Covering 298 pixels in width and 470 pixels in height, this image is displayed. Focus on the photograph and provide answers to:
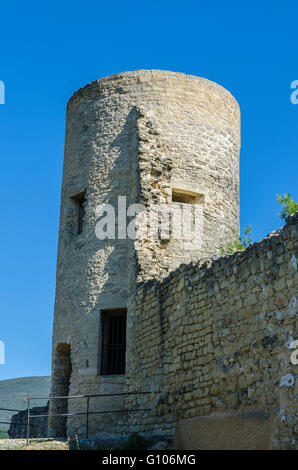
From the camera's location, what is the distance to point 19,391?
1187 inches

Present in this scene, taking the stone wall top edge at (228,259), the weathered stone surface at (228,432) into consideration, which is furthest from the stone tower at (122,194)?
the weathered stone surface at (228,432)

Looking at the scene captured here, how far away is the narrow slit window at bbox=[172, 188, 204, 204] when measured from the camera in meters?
13.8

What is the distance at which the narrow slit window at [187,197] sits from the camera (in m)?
13.8

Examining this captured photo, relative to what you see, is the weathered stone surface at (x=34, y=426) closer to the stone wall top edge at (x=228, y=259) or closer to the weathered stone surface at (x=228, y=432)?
the stone wall top edge at (x=228, y=259)

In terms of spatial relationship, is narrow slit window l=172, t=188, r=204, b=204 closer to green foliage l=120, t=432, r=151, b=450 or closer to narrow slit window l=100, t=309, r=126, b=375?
narrow slit window l=100, t=309, r=126, b=375

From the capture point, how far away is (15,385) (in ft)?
102

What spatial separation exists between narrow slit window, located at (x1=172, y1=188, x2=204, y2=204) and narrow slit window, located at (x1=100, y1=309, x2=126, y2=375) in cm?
275

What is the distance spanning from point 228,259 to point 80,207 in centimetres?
630

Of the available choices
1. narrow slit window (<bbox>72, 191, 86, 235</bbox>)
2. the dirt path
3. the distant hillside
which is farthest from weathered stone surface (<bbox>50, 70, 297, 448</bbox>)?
the distant hillside

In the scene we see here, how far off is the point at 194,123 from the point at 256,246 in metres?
6.50

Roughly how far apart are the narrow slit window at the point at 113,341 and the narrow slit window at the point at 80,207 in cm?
228

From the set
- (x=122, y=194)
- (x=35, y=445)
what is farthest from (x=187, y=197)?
(x=35, y=445)
